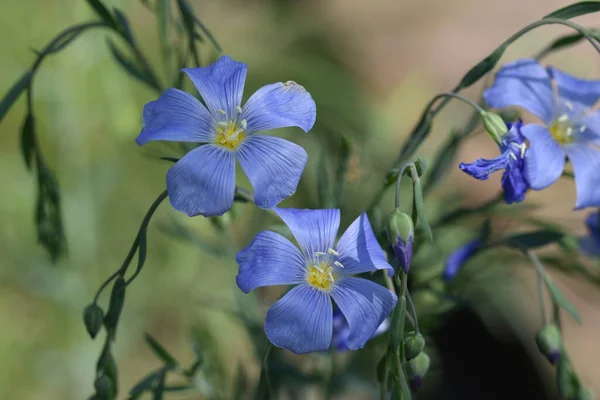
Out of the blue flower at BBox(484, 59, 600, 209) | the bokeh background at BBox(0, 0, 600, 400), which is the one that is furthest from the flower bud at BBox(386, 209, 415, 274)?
the bokeh background at BBox(0, 0, 600, 400)

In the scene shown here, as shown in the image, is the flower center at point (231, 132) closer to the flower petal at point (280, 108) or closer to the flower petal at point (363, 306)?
the flower petal at point (280, 108)

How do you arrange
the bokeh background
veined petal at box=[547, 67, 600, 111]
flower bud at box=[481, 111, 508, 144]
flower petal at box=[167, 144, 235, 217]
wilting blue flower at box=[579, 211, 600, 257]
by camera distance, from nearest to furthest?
flower petal at box=[167, 144, 235, 217], flower bud at box=[481, 111, 508, 144], veined petal at box=[547, 67, 600, 111], wilting blue flower at box=[579, 211, 600, 257], the bokeh background

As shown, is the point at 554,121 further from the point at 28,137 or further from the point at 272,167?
the point at 28,137

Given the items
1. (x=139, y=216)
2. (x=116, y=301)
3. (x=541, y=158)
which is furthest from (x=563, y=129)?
(x=139, y=216)

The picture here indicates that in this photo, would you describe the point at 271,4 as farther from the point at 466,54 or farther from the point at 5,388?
the point at 5,388

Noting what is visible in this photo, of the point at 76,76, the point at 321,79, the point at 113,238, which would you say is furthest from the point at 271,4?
the point at 113,238

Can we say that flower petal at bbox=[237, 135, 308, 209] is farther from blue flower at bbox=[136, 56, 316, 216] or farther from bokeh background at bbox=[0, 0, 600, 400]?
bokeh background at bbox=[0, 0, 600, 400]
